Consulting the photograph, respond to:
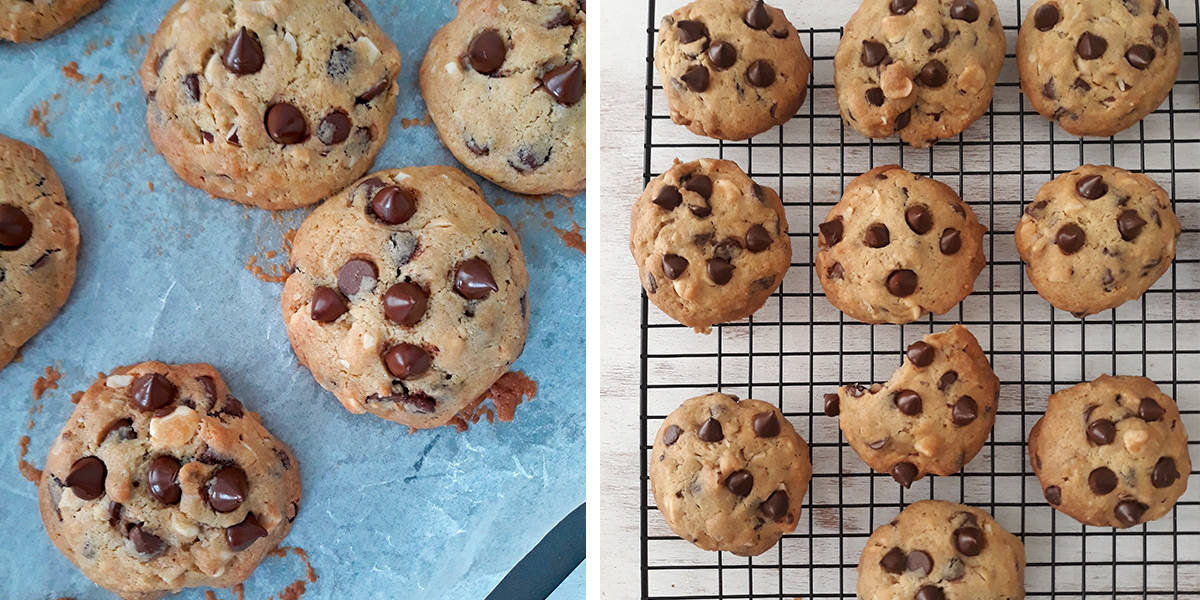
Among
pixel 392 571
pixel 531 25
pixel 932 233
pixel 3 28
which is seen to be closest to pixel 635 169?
pixel 531 25

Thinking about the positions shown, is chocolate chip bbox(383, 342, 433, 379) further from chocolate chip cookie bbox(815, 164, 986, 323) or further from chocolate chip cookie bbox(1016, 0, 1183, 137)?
chocolate chip cookie bbox(1016, 0, 1183, 137)

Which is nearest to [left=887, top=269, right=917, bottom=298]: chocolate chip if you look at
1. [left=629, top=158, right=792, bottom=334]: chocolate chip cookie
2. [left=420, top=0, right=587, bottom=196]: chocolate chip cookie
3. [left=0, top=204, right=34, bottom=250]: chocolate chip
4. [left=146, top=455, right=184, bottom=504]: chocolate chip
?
[left=629, top=158, right=792, bottom=334]: chocolate chip cookie

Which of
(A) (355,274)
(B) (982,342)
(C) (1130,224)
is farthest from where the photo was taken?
(A) (355,274)

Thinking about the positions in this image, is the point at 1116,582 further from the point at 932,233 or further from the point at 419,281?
the point at 419,281

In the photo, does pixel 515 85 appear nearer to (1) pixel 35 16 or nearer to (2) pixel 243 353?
(2) pixel 243 353

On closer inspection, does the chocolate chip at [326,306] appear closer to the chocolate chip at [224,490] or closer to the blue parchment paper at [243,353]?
the blue parchment paper at [243,353]

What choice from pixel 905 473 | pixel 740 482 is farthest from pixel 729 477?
A: pixel 905 473
